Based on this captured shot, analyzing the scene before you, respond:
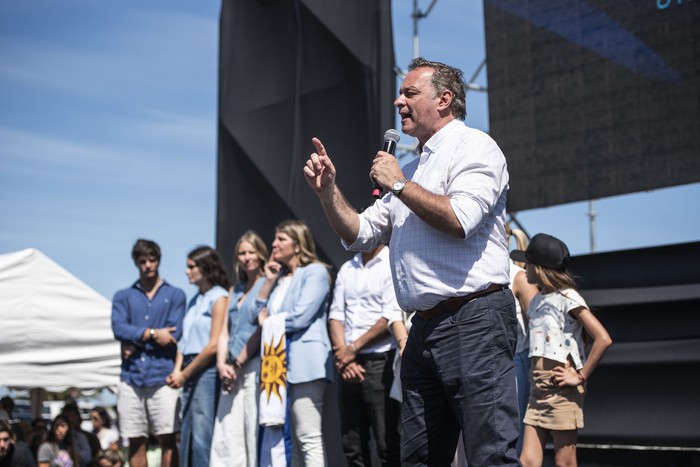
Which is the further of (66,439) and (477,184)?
(66,439)

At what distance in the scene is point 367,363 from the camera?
15.2 feet

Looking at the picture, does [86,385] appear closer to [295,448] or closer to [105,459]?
[105,459]

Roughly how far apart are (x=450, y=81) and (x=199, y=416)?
3.19 metres

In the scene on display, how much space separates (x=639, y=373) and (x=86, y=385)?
17.0 feet

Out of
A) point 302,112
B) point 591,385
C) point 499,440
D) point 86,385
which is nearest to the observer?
point 499,440

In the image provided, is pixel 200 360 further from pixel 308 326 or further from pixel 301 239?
pixel 301 239

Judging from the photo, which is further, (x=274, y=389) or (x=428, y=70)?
(x=274, y=389)

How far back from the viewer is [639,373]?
4.97m

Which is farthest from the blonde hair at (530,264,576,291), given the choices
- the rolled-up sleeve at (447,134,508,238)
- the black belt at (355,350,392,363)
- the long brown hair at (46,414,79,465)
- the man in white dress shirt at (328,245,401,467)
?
the long brown hair at (46,414,79,465)

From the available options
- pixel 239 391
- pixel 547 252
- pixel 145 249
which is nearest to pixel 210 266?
pixel 145 249

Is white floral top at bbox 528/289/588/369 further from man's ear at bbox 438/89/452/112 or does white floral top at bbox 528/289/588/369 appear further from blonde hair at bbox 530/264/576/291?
man's ear at bbox 438/89/452/112

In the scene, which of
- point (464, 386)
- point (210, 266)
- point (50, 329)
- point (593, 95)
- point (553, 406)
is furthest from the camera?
point (50, 329)

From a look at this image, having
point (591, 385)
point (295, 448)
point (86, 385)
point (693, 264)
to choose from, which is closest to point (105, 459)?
point (86, 385)

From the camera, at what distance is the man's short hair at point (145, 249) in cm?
578
